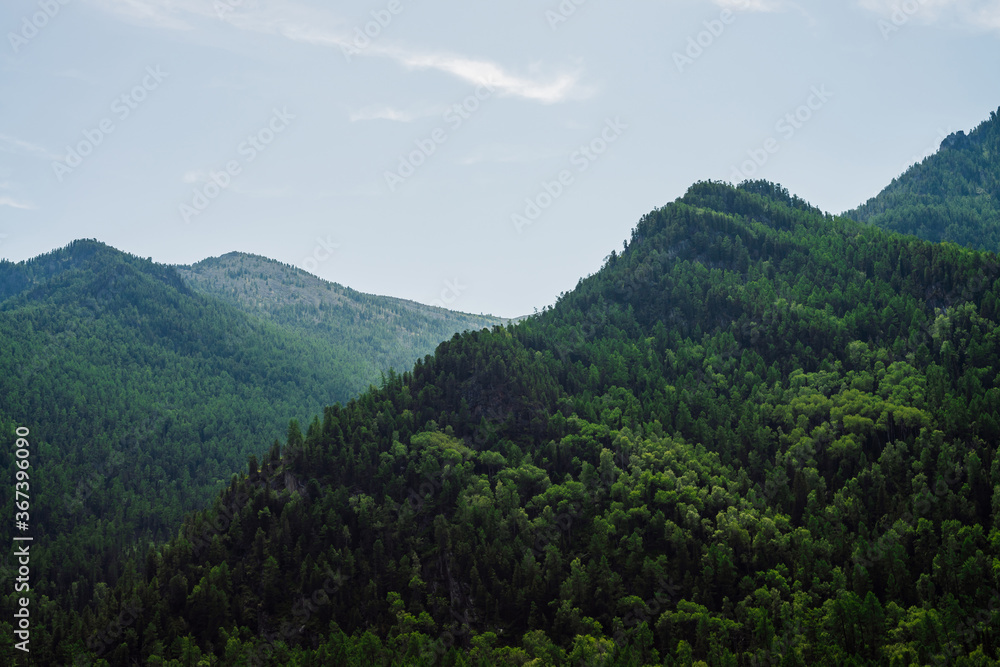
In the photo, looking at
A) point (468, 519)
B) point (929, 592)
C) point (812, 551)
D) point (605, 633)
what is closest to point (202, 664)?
point (468, 519)

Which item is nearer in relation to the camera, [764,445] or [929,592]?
[929,592]

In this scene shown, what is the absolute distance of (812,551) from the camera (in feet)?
490

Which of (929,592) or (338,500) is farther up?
(338,500)

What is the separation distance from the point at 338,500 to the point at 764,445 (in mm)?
95749

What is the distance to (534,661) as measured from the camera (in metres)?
133

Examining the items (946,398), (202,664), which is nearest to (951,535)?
(946,398)

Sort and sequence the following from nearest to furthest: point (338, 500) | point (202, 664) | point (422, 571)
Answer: point (202, 664), point (422, 571), point (338, 500)

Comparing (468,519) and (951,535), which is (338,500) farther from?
(951,535)

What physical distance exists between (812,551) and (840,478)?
1094 inches

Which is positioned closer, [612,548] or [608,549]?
[608,549]

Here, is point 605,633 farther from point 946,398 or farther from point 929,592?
point 946,398

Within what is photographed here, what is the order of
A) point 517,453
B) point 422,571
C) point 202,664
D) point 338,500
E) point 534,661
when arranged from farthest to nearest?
1. point 517,453
2. point 338,500
3. point 422,571
4. point 202,664
5. point 534,661

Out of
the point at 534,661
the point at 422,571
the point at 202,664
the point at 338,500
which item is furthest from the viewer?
the point at 338,500

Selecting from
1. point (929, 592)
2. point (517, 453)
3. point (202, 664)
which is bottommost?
point (202, 664)
